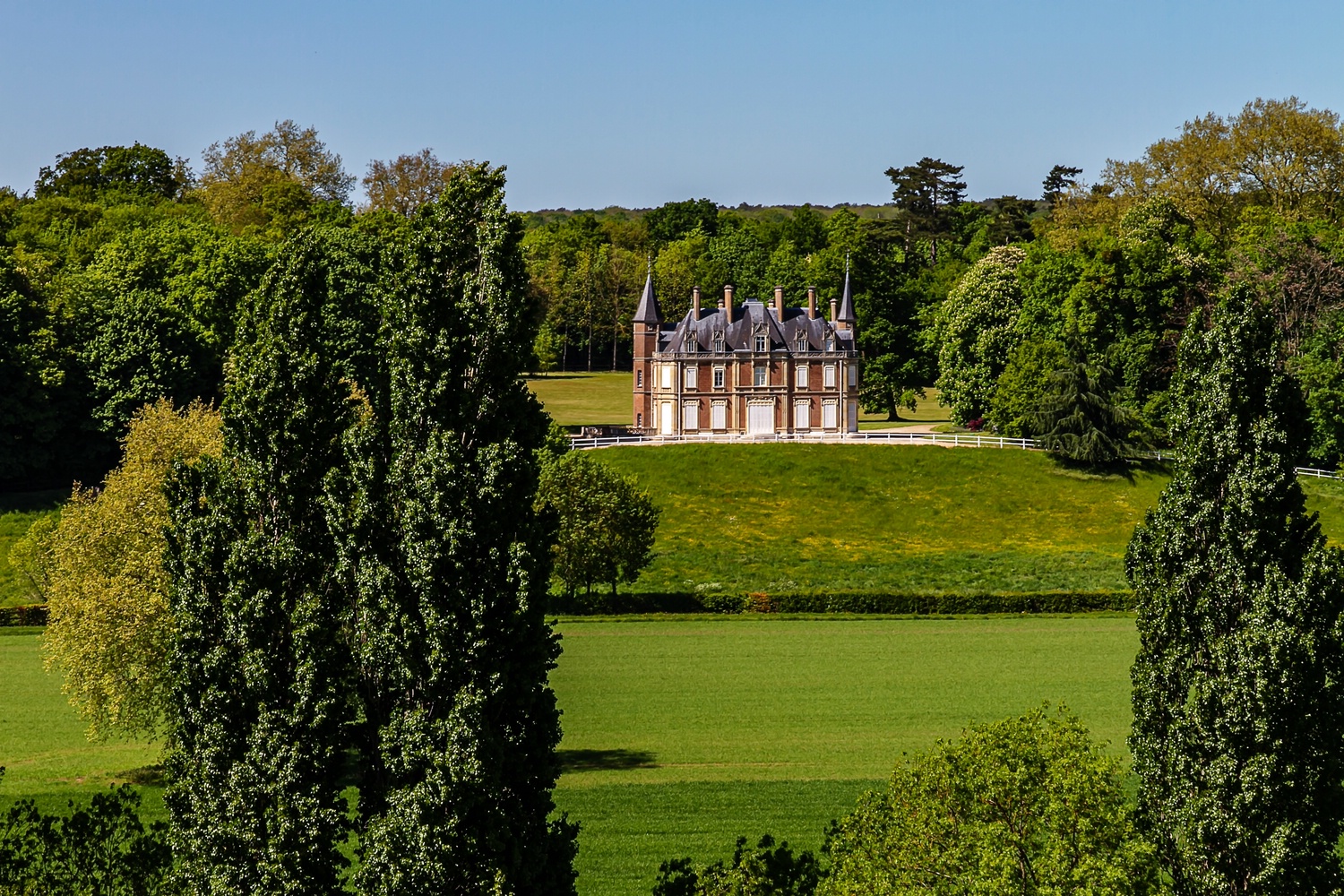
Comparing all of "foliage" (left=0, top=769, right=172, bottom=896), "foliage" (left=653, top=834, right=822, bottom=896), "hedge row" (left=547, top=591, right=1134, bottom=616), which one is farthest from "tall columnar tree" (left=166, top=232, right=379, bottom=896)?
"hedge row" (left=547, top=591, right=1134, bottom=616)

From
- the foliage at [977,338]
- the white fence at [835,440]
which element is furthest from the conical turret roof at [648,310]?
the foliage at [977,338]

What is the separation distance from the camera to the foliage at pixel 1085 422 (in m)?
83.8

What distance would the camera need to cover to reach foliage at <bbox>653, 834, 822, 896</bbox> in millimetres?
20766

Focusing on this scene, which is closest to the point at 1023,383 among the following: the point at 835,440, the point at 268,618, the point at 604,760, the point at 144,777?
the point at 835,440

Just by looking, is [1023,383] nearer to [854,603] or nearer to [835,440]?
[835,440]

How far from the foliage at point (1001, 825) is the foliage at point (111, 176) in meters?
124

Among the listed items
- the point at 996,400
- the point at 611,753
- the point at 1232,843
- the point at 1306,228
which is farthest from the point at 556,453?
the point at 1306,228

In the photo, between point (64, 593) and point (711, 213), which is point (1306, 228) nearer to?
point (64, 593)

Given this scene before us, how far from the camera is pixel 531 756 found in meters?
22.1

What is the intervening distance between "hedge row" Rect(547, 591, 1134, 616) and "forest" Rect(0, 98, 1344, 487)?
13769mm

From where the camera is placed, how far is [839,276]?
12162 centimetres

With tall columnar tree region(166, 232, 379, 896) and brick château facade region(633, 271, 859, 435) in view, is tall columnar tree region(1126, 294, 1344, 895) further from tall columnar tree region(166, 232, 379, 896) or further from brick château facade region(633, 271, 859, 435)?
brick château facade region(633, 271, 859, 435)

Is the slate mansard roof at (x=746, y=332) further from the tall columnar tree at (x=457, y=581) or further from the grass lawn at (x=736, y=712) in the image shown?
the tall columnar tree at (x=457, y=581)

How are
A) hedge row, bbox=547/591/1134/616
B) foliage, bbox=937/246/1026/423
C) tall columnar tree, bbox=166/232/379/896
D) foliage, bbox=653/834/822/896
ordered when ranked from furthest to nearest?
foliage, bbox=937/246/1026/423 < hedge row, bbox=547/591/1134/616 < tall columnar tree, bbox=166/232/379/896 < foliage, bbox=653/834/822/896
